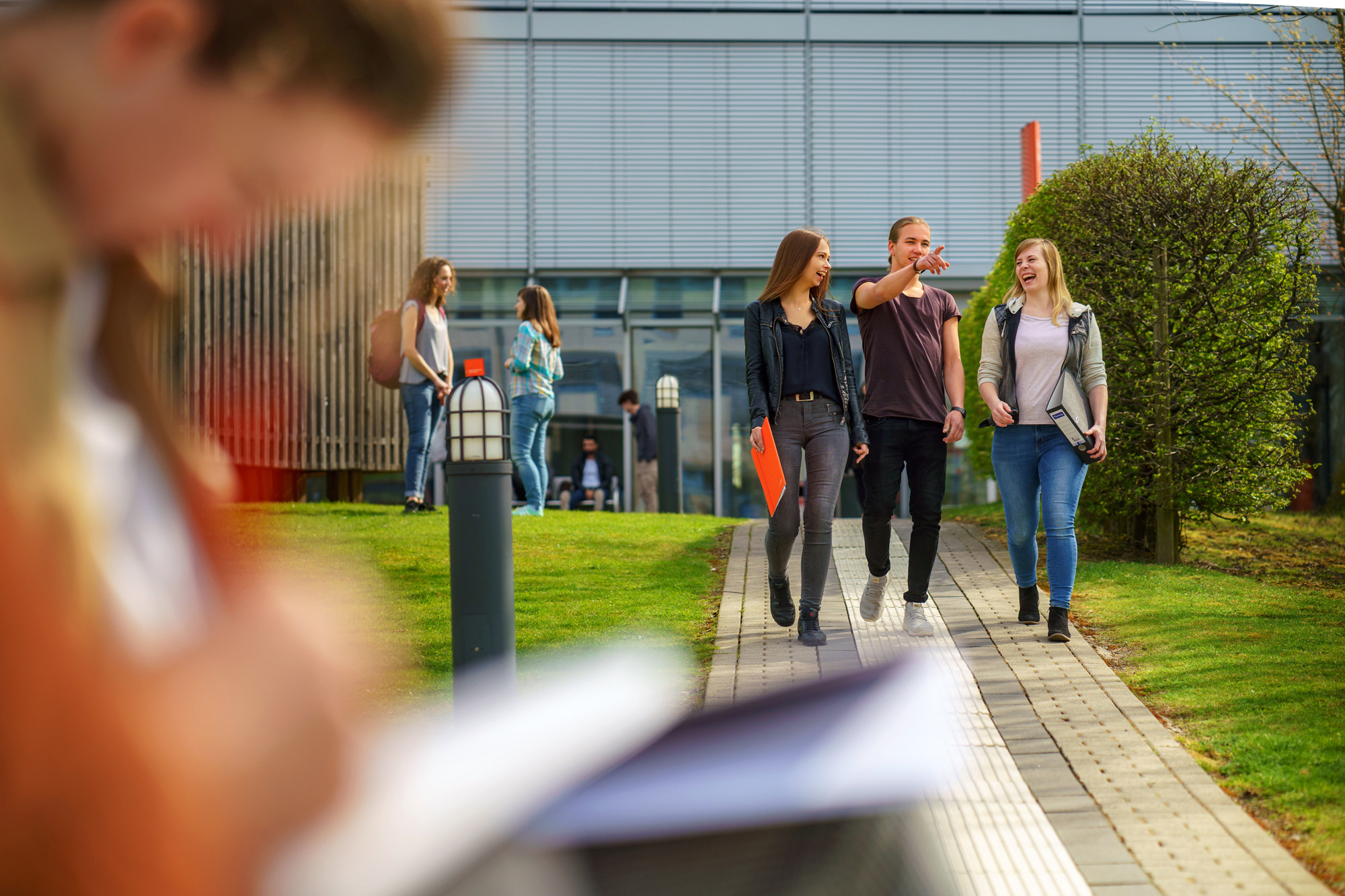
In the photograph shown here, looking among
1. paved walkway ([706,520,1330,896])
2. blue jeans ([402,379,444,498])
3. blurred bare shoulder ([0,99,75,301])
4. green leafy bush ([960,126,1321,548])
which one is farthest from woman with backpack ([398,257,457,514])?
blurred bare shoulder ([0,99,75,301])

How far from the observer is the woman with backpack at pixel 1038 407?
555 centimetres

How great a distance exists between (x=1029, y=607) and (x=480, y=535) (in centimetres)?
328

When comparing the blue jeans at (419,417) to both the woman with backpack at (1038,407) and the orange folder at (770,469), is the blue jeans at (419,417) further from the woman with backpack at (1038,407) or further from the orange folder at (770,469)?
the woman with backpack at (1038,407)

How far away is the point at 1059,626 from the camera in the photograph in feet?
17.8

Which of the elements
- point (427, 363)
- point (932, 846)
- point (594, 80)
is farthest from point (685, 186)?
point (932, 846)

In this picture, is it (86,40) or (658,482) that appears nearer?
(86,40)

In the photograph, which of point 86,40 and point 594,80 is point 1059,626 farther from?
point 594,80

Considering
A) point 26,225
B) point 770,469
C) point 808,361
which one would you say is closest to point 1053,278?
point 808,361

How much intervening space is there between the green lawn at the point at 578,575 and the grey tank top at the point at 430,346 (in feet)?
3.78

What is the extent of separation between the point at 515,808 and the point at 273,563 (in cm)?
20

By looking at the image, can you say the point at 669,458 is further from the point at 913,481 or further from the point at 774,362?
the point at 774,362

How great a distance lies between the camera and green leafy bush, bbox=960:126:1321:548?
26.2 feet

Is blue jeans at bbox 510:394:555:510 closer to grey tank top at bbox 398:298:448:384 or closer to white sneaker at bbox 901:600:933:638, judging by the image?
grey tank top at bbox 398:298:448:384

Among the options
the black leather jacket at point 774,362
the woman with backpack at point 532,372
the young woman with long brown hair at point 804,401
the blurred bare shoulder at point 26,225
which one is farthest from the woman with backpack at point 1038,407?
the blurred bare shoulder at point 26,225
